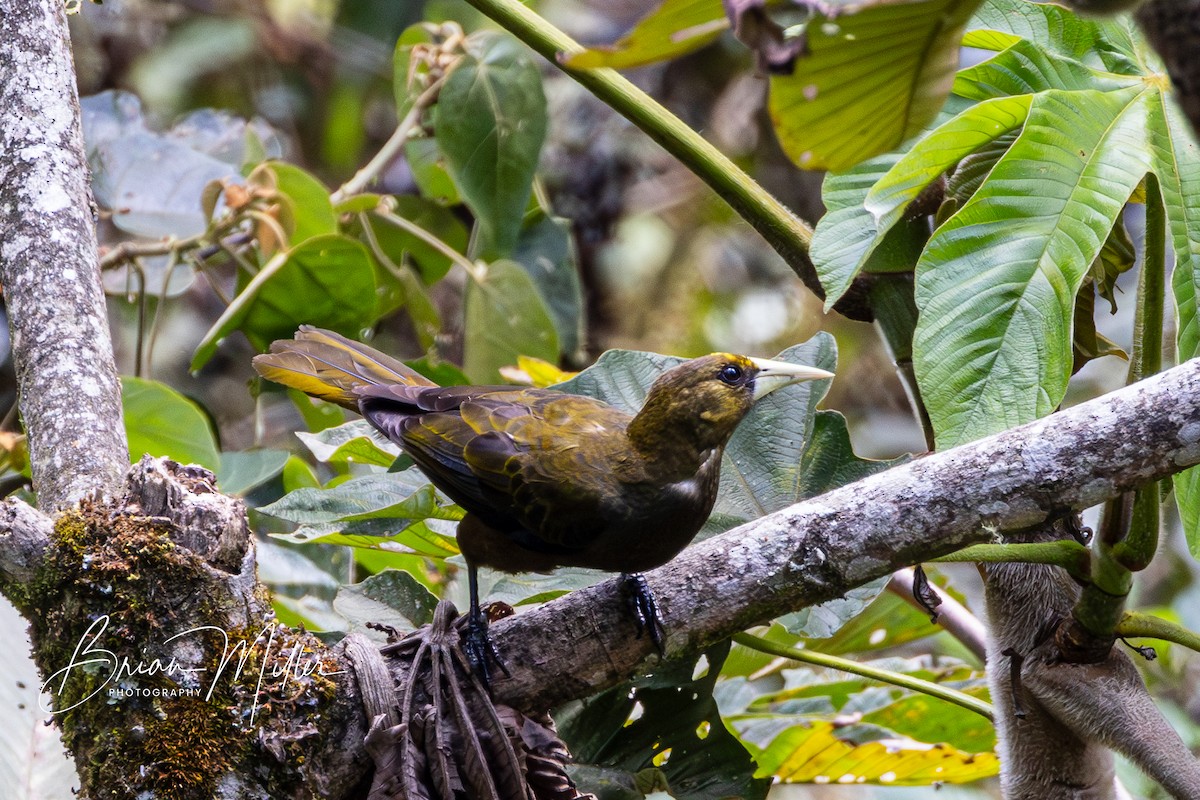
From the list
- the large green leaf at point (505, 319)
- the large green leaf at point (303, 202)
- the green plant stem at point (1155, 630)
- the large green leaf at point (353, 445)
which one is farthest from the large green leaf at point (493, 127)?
the green plant stem at point (1155, 630)

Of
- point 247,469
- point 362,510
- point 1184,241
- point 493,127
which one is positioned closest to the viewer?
point 1184,241

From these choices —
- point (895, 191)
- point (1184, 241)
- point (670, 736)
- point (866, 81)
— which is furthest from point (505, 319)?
point (866, 81)

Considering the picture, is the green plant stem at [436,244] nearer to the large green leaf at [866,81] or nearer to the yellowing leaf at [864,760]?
the yellowing leaf at [864,760]

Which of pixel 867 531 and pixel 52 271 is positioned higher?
pixel 52 271

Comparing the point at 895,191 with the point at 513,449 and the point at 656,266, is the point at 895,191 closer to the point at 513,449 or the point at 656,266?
the point at 513,449

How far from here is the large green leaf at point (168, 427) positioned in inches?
83.9

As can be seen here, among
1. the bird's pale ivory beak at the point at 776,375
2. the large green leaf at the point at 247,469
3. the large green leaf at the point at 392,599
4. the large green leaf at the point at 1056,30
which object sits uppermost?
the large green leaf at the point at 1056,30

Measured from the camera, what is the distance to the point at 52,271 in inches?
63.5

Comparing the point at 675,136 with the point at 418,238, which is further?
the point at 418,238

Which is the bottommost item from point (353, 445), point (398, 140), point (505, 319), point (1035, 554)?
point (1035, 554)

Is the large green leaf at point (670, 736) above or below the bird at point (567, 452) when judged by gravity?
below

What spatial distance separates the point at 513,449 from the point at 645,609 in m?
0.59

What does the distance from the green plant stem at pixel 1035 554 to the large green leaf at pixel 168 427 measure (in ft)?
4.79

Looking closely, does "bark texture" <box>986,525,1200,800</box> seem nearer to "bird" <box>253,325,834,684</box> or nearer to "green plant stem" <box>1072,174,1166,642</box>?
"green plant stem" <box>1072,174,1166,642</box>
